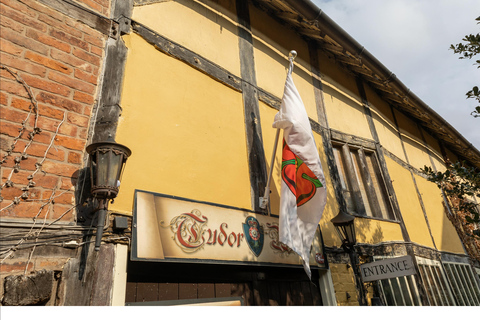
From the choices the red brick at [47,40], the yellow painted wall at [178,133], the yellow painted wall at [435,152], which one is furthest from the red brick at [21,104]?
the yellow painted wall at [435,152]

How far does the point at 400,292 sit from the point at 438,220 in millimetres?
3605

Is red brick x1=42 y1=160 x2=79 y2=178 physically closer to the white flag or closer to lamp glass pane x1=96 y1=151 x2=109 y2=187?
lamp glass pane x1=96 y1=151 x2=109 y2=187

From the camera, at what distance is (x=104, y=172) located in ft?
7.72

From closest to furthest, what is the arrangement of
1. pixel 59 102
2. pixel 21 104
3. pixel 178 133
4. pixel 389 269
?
pixel 21 104 < pixel 59 102 < pixel 178 133 < pixel 389 269

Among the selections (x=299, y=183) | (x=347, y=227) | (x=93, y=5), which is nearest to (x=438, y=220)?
(x=347, y=227)

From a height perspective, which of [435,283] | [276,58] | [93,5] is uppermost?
[276,58]

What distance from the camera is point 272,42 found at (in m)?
5.82

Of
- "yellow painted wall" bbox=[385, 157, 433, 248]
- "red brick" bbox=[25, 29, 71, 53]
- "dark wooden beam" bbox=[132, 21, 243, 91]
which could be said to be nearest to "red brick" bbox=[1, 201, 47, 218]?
"red brick" bbox=[25, 29, 71, 53]

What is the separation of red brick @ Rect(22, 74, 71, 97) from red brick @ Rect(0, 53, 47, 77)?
6 centimetres

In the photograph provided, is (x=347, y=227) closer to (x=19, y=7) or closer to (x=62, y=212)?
(x=62, y=212)

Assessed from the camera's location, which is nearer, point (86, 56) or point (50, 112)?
point (50, 112)

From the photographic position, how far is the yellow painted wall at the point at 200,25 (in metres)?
3.88

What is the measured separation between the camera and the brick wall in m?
2.29

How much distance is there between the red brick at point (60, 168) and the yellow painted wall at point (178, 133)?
411 millimetres
